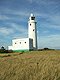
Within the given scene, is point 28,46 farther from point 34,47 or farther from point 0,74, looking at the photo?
point 0,74

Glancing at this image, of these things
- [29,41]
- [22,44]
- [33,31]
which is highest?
[33,31]

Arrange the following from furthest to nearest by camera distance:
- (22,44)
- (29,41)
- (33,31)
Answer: (33,31)
(22,44)
(29,41)

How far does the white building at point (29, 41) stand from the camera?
187 ft

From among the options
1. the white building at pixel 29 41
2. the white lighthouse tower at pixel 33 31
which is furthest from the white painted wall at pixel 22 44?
the white lighthouse tower at pixel 33 31

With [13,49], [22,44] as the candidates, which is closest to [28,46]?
[22,44]

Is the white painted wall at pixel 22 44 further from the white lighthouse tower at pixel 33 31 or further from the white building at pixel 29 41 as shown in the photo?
the white lighthouse tower at pixel 33 31

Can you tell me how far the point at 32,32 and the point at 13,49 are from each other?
8018 millimetres

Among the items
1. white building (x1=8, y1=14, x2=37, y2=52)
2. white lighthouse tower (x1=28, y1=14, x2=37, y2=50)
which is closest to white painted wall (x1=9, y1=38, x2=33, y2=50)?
white building (x1=8, y1=14, x2=37, y2=52)

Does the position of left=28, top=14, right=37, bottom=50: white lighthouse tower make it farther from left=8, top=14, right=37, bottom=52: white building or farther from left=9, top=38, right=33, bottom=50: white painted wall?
left=9, top=38, right=33, bottom=50: white painted wall

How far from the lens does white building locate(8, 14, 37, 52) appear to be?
5712 centimetres

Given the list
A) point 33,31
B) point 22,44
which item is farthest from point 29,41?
point 33,31

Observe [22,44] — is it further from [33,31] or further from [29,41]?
[33,31]

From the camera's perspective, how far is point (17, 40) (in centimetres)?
5962

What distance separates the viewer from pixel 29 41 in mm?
56531
